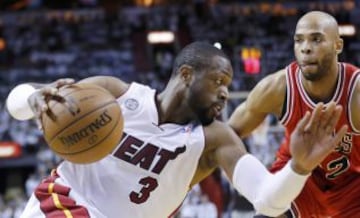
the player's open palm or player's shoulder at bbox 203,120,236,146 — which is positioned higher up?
the player's open palm

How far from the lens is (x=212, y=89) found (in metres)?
3.26

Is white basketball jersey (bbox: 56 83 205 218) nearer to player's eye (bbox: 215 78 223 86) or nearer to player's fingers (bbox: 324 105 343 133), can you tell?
player's eye (bbox: 215 78 223 86)

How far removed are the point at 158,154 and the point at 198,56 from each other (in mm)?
476

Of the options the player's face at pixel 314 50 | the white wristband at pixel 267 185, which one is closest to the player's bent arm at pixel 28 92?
the white wristband at pixel 267 185

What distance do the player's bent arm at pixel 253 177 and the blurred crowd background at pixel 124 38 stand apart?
11264mm

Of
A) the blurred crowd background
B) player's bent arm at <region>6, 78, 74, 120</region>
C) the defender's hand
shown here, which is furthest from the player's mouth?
the blurred crowd background

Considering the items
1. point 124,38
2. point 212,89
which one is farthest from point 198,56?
point 124,38

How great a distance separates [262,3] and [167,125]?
18758mm

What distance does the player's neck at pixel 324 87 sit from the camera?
3.95 metres

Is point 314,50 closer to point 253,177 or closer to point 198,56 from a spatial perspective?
point 198,56

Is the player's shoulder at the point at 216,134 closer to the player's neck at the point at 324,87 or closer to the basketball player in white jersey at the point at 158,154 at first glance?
the basketball player in white jersey at the point at 158,154

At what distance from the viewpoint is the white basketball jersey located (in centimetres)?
325

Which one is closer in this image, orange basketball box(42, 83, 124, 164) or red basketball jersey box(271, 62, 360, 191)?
orange basketball box(42, 83, 124, 164)

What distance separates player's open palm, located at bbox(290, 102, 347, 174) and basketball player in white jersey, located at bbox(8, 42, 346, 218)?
1.46 ft
